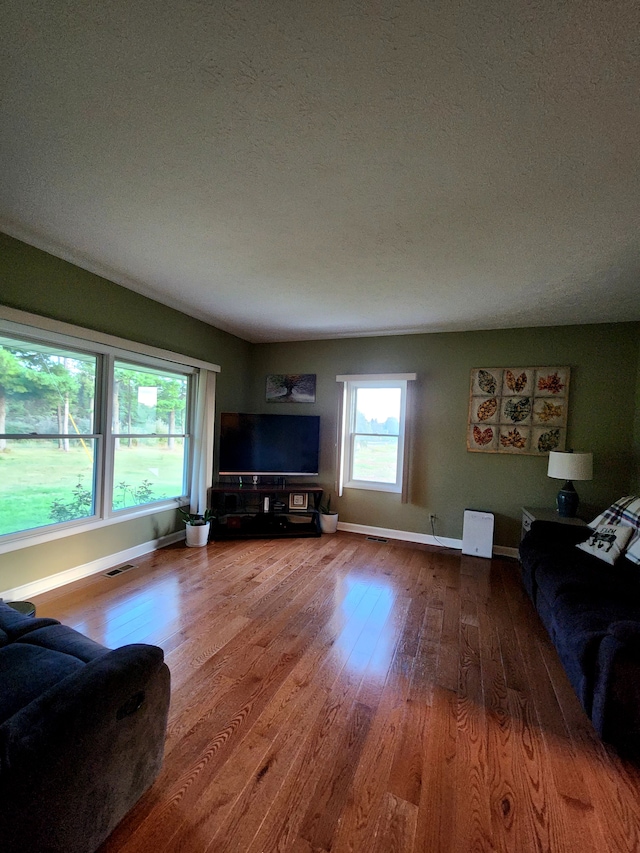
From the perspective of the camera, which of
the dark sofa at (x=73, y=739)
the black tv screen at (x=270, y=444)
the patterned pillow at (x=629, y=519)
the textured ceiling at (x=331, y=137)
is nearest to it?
the dark sofa at (x=73, y=739)

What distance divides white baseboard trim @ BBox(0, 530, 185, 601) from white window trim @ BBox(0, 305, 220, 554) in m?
0.30

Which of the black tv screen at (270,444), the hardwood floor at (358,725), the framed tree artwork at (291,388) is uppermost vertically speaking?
the framed tree artwork at (291,388)

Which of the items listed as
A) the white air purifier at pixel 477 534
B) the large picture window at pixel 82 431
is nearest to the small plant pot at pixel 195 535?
the large picture window at pixel 82 431

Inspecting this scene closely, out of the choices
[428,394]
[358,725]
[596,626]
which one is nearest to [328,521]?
[428,394]

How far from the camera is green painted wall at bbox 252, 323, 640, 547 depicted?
346 centimetres

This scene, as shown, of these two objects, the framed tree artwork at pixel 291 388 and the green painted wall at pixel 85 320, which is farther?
the framed tree artwork at pixel 291 388

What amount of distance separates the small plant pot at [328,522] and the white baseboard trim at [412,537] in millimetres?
173

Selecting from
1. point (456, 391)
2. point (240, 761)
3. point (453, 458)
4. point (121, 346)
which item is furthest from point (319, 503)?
point (240, 761)

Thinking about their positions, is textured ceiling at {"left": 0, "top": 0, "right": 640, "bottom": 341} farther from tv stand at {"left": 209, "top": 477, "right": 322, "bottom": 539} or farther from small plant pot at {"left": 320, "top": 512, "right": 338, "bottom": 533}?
small plant pot at {"left": 320, "top": 512, "right": 338, "bottom": 533}

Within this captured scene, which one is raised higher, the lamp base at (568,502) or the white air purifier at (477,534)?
the lamp base at (568,502)

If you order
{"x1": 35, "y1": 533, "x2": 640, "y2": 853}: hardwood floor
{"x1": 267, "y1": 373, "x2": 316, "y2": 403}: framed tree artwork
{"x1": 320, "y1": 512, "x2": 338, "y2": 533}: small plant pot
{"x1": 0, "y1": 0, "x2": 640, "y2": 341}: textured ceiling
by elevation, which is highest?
{"x1": 0, "y1": 0, "x2": 640, "y2": 341}: textured ceiling

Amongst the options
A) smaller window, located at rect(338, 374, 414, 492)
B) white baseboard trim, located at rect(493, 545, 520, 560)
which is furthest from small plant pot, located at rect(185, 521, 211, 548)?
white baseboard trim, located at rect(493, 545, 520, 560)

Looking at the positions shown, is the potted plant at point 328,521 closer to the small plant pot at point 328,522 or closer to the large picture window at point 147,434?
the small plant pot at point 328,522

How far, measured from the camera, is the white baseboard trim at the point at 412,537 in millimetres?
3805
